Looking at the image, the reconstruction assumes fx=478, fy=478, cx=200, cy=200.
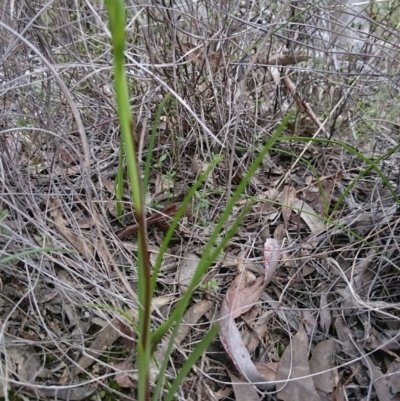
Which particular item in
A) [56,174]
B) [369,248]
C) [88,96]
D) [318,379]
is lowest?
[318,379]

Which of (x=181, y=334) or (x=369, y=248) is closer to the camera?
(x=181, y=334)

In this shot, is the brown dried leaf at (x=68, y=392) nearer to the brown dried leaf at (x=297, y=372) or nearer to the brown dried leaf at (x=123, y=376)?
the brown dried leaf at (x=123, y=376)

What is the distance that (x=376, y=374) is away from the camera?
34.2 inches

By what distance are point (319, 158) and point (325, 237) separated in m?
0.38

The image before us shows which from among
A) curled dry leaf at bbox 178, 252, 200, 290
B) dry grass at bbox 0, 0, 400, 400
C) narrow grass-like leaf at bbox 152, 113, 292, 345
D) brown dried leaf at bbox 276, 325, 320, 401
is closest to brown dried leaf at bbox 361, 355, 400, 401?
dry grass at bbox 0, 0, 400, 400

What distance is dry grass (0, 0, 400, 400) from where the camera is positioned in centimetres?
82

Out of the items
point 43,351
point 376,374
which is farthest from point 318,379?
point 43,351

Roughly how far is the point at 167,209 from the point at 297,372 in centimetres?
42

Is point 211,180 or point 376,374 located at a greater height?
point 211,180

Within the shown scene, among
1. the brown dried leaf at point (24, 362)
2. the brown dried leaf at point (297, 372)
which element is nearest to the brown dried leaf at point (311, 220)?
the brown dried leaf at point (297, 372)

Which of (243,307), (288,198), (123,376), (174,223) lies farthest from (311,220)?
(174,223)

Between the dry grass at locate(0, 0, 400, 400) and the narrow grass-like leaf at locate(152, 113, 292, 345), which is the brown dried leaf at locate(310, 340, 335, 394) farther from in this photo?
the narrow grass-like leaf at locate(152, 113, 292, 345)

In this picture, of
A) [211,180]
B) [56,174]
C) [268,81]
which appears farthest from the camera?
[268,81]

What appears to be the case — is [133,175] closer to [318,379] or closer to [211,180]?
[318,379]
